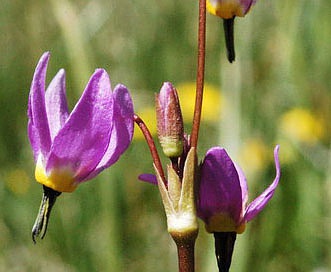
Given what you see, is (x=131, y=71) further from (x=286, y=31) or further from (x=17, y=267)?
(x=17, y=267)

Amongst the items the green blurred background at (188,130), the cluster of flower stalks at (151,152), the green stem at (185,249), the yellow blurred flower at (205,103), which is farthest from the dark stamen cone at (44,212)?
the yellow blurred flower at (205,103)

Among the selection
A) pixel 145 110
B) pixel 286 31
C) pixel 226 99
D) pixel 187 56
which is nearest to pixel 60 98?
pixel 226 99

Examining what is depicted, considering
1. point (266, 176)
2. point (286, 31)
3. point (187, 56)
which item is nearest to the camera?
point (266, 176)

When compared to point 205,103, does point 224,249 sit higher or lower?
higher

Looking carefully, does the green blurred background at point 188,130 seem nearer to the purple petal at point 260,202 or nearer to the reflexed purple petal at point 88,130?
the purple petal at point 260,202

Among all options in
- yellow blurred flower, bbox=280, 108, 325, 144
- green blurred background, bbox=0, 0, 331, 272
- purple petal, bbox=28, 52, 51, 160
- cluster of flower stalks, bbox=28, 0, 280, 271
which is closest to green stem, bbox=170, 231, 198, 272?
cluster of flower stalks, bbox=28, 0, 280, 271

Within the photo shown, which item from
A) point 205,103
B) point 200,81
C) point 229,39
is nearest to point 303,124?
point 205,103

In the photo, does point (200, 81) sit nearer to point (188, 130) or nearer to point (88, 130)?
point (88, 130)
